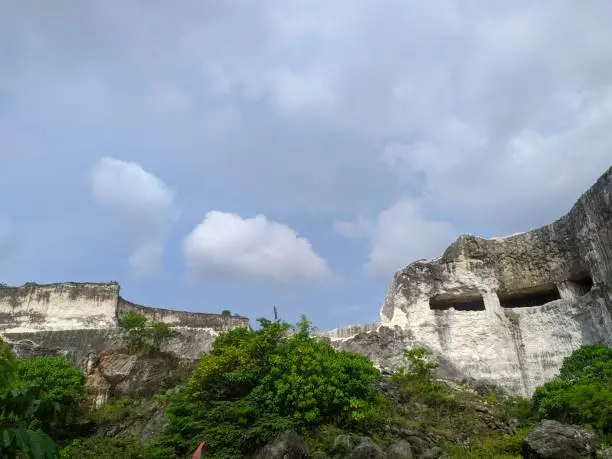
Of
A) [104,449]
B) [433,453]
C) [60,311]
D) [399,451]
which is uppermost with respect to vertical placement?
[60,311]

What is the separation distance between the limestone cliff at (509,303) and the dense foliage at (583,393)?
1555 mm

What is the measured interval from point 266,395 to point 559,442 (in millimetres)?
5825

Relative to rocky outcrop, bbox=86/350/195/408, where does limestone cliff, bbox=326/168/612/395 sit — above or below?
above

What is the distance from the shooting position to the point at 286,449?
9.98 m

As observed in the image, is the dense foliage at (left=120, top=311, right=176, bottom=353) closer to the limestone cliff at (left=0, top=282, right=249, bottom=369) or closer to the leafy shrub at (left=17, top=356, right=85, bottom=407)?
the leafy shrub at (left=17, top=356, right=85, bottom=407)

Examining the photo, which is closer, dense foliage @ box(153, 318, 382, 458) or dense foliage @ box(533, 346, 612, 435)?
dense foliage @ box(153, 318, 382, 458)

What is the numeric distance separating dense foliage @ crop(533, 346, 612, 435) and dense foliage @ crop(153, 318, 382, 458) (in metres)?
4.21

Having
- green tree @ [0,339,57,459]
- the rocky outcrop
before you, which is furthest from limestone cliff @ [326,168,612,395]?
green tree @ [0,339,57,459]

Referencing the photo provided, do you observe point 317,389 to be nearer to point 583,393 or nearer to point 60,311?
point 583,393

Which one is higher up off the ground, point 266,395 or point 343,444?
point 266,395

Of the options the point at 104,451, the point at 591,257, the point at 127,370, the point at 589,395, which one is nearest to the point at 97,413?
the point at 127,370

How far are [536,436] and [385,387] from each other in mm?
5257

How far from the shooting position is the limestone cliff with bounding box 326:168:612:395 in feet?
57.2

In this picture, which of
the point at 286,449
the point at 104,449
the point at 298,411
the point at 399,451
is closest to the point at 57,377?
the point at 104,449
